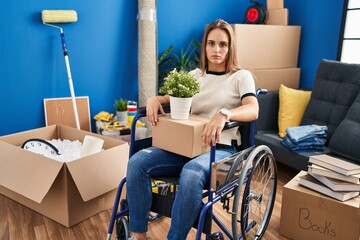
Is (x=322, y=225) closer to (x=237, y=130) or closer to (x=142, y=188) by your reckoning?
(x=237, y=130)

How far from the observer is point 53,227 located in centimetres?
185

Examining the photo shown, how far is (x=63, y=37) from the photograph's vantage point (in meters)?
2.58

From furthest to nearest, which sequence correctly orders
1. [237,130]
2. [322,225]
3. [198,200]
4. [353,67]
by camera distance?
[353,67] → [322,225] → [237,130] → [198,200]

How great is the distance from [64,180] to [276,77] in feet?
6.60

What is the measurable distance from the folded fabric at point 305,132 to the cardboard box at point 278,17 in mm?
1125

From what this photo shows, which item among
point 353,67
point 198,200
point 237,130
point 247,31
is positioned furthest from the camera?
point 247,31

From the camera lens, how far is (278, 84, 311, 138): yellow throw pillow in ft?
8.66

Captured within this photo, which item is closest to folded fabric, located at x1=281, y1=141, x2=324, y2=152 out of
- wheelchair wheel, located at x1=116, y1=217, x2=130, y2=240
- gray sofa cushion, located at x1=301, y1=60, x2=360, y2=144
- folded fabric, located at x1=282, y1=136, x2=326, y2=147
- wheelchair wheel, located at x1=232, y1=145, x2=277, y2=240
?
folded fabric, located at x1=282, y1=136, x2=326, y2=147

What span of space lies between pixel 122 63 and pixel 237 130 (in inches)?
64.0

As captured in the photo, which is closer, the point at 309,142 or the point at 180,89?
the point at 180,89

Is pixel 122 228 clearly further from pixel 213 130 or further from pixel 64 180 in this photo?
pixel 213 130

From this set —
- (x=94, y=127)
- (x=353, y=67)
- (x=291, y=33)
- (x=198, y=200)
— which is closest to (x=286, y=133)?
(x=353, y=67)

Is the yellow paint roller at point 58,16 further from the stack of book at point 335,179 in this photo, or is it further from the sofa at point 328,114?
the stack of book at point 335,179

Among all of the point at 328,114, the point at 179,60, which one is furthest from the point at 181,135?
the point at 179,60
